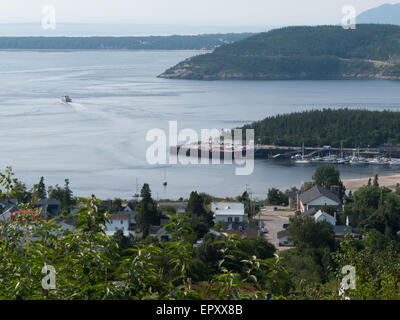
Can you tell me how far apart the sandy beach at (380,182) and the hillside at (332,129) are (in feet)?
12.7

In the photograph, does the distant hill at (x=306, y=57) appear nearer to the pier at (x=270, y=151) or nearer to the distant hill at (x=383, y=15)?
the pier at (x=270, y=151)

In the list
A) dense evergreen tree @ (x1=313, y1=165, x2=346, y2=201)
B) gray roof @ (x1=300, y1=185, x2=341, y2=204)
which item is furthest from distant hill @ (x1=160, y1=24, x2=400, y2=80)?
gray roof @ (x1=300, y1=185, x2=341, y2=204)

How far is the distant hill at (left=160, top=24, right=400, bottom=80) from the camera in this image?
39125mm

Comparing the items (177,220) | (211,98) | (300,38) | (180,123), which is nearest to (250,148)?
(180,123)

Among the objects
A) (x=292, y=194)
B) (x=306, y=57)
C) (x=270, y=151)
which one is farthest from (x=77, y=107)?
(x=306, y=57)

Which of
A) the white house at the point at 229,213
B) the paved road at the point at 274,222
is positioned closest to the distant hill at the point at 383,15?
the paved road at the point at 274,222

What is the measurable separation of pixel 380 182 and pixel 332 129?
5614 millimetres

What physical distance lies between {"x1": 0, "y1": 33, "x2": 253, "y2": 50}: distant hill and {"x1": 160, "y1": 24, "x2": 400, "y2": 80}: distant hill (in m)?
15.4

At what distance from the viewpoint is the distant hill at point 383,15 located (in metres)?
68.4

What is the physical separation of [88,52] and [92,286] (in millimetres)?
61182

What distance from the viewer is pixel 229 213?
26.6ft

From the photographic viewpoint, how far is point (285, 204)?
10.2 meters

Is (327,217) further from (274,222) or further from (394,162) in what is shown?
(394,162)
